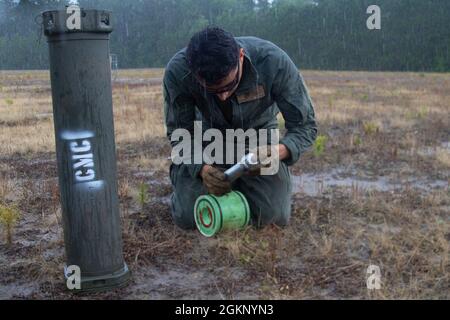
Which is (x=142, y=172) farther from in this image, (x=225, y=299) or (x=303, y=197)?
(x=225, y=299)

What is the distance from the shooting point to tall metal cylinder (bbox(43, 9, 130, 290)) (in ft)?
7.83

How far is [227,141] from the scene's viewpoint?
375cm

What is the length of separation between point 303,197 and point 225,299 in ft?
6.42

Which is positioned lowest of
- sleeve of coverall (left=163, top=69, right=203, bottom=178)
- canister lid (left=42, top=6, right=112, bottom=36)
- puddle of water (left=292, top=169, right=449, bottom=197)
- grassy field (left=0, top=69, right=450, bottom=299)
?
puddle of water (left=292, top=169, right=449, bottom=197)

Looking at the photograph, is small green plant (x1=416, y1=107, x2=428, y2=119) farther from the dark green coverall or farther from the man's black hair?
the man's black hair

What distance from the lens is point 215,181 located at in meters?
3.32

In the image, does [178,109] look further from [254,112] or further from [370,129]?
[370,129]

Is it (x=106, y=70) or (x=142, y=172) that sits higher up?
(x=106, y=70)

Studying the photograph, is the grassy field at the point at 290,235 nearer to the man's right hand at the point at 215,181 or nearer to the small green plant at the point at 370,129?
the man's right hand at the point at 215,181

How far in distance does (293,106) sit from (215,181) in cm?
67

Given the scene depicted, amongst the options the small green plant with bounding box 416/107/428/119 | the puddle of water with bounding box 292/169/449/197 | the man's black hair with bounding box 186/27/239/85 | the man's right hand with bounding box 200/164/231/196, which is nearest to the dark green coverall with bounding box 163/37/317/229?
the man's right hand with bounding box 200/164/231/196

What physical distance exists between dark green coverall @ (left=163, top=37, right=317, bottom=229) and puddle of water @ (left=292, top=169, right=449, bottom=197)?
90 cm

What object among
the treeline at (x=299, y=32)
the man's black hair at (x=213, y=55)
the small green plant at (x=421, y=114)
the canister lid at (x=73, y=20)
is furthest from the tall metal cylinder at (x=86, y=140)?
the treeline at (x=299, y=32)

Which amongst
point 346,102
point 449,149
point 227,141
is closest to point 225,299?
point 227,141
